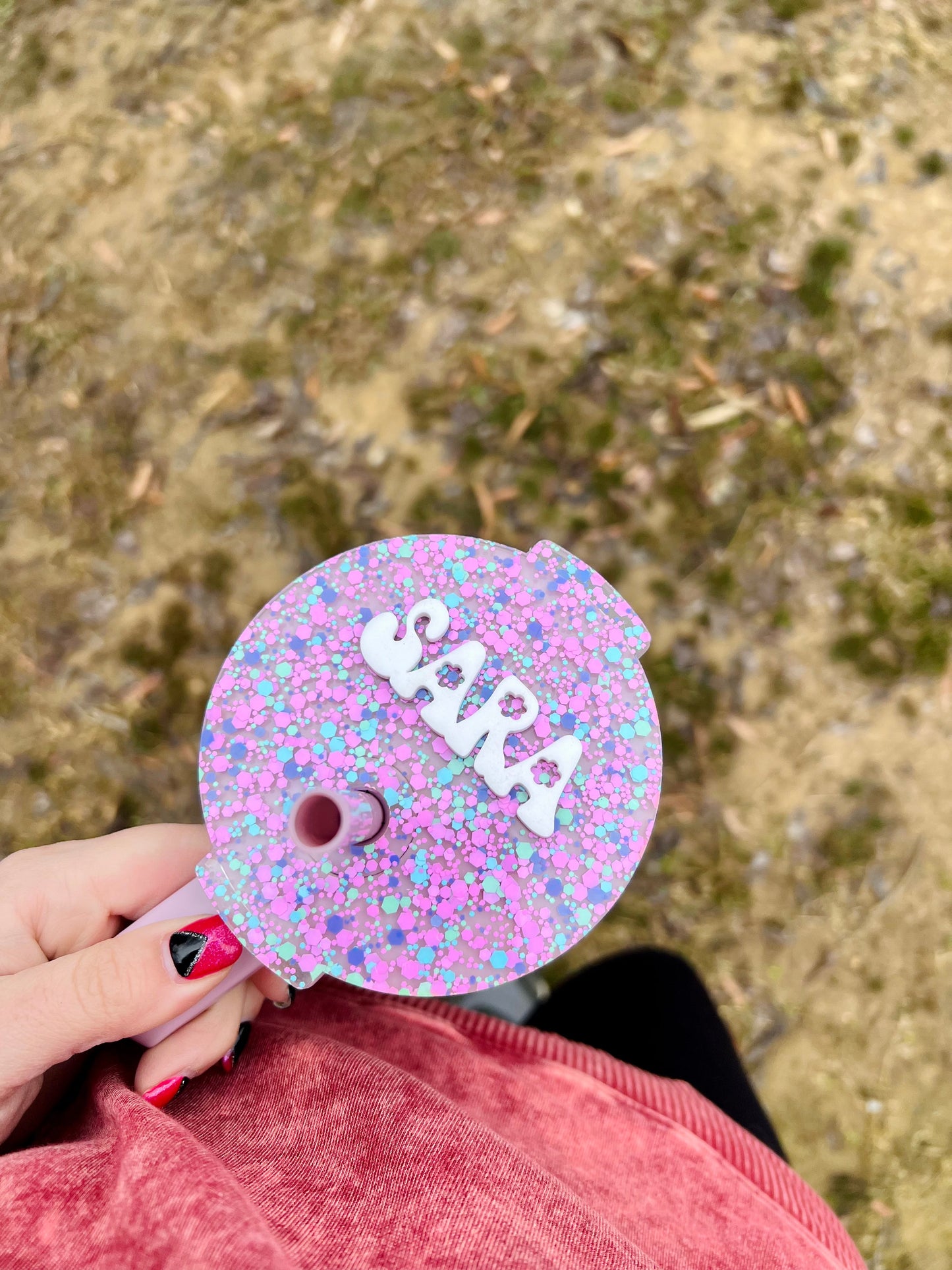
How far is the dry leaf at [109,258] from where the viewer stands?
1.62m

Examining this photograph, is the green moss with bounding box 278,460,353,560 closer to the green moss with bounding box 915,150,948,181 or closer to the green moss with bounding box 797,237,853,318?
the green moss with bounding box 797,237,853,318

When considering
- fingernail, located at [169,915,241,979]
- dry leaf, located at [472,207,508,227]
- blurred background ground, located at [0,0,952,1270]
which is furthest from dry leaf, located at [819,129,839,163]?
fingernail, located at [169,915,241,979]

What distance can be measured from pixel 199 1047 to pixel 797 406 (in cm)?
151

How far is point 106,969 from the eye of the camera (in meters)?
0.71

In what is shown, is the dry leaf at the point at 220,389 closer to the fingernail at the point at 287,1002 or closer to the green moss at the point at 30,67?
the green moss at the point at 30,67

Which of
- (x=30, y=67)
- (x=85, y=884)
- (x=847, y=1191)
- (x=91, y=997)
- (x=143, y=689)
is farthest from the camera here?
(x=30, y=67)

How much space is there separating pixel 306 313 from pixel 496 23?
2.42 ft

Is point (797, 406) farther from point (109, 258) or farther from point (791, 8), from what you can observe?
point (109, 258)

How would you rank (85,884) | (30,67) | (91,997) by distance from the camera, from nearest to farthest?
(91,997), (85,884), (30,67)

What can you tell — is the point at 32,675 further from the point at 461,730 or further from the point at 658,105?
the point at 658,105

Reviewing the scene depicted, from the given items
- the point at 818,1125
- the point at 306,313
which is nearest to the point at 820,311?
the point at 306,313

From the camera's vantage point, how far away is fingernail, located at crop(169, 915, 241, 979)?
765 mm

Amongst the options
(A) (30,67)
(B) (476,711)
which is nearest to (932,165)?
(B) (476,711)

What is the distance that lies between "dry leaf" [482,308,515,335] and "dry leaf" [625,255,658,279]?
256 millimetres
